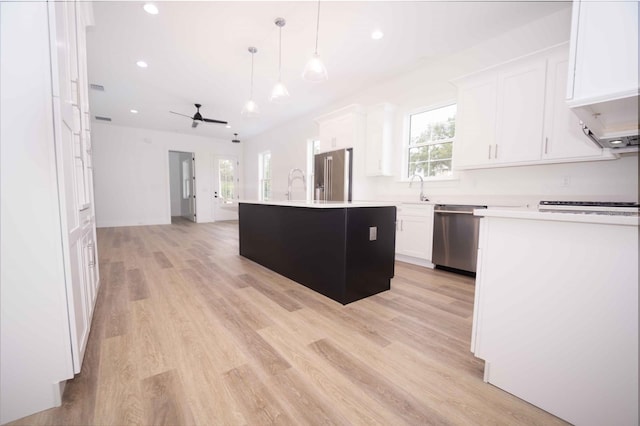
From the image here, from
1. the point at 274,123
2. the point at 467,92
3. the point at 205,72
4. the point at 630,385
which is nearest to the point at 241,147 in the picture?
the point at 274,123

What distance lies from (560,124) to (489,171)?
2.64 ft

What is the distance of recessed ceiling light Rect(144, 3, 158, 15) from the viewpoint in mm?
2465

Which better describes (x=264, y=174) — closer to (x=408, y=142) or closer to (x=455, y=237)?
(x=408, y=142)

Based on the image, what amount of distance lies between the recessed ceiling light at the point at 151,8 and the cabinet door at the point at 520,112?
3793 mm

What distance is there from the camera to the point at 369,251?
2.38 meters

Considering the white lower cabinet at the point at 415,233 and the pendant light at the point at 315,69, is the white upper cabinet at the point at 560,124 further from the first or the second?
the pendant light at the point at 315,69

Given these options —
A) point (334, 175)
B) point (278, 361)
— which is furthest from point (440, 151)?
point (278, 361)

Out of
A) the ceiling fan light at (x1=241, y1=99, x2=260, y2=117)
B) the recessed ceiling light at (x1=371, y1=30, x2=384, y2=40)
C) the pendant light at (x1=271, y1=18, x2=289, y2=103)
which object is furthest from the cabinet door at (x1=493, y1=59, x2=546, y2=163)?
the ceiling fan light at (x1=241, y1=99, x2=260, y2=117)

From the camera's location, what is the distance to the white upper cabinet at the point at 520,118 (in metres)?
2.40

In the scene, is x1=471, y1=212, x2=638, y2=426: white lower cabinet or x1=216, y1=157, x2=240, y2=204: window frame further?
x1=216, y1=157, x2=240, y2=204: window frame

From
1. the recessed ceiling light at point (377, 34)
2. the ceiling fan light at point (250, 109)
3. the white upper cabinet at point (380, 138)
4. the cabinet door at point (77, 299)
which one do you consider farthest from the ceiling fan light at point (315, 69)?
the cabinet door at point (77, 299)

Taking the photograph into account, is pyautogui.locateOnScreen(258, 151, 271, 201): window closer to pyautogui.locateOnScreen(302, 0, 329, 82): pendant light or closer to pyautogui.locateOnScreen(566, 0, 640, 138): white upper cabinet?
pyautogui.locateOnScreen(302, 0, 329, 82): pendant light

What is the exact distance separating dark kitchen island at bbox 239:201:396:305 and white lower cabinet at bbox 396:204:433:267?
41.9 inches

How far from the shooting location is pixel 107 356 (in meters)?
1.50
